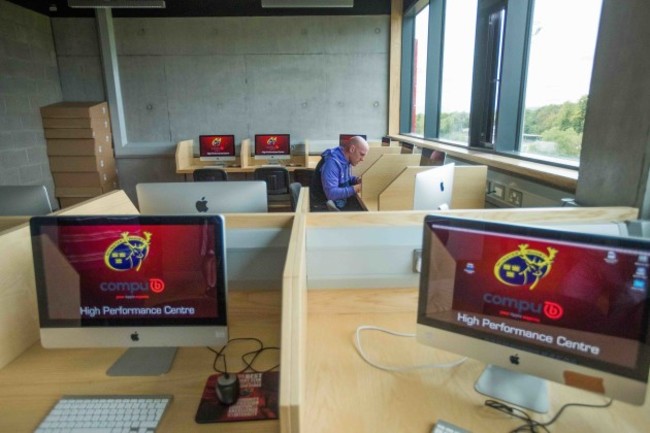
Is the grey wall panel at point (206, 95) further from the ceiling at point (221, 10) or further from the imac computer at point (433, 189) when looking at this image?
the imac computer at point (433, 189)

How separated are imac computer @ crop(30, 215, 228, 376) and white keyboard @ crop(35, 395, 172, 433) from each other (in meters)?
0.12

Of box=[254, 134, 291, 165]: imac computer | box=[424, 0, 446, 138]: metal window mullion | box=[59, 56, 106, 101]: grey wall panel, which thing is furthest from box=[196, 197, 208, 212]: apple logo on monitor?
box=[59, 56, 106, 101]: grey wall panel

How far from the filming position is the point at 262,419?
902 millimetres

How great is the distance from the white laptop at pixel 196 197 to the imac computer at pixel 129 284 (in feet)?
1.63

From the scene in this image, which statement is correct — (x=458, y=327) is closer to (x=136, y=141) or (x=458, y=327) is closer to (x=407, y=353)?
(x=407, y=353)

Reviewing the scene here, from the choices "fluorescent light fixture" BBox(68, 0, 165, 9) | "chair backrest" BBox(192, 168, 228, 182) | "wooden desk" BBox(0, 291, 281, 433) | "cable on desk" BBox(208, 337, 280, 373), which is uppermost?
"fluorescent light fixture" BBox(68, 0, 165, 9)

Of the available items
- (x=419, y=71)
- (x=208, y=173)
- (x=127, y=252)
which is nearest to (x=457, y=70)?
(x=419, y=71)

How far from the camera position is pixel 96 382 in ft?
3.38

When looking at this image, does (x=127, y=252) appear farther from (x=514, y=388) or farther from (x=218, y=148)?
(x=218, y=148)

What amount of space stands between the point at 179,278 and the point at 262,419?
0.43 metres

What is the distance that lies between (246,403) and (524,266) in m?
0.74

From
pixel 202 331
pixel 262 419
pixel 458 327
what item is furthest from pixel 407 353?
pixel 202 331

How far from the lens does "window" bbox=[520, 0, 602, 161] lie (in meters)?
2.08

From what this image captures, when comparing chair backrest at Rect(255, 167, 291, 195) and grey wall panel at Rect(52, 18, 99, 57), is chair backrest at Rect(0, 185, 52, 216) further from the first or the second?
grey wall panel at Rect(52, 18, 99, 57)
